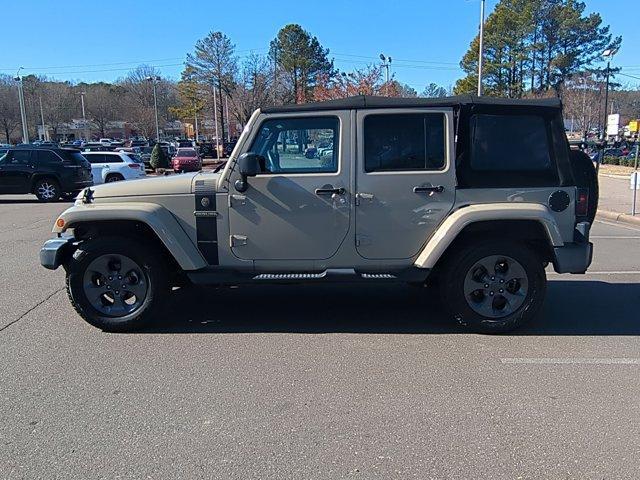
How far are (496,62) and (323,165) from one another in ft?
196

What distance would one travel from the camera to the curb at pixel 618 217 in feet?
41.5

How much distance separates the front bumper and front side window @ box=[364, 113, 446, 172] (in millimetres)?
2869

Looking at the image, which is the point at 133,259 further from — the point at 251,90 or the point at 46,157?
the point at 251,90

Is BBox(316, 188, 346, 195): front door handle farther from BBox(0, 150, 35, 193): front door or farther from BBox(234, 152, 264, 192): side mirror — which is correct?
BBox(0, 150, 35, 193): front door

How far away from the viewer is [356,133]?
4.88 meters

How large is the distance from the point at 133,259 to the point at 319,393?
2.23 metres

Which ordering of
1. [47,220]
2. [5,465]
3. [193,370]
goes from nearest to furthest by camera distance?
[5,465] < [193,370] < [47,220]

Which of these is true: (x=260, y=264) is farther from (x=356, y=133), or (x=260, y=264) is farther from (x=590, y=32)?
(x=590, y=32)

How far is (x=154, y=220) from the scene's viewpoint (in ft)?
15.9

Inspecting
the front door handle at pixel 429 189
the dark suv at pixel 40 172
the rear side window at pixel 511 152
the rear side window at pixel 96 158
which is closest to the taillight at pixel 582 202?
the rear side window at pixel 511 152

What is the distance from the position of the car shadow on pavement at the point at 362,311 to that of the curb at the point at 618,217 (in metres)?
6.78

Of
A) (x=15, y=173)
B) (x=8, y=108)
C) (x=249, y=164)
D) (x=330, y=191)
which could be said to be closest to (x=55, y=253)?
(x=249, y=164)

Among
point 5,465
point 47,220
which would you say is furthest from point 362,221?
point 47,220

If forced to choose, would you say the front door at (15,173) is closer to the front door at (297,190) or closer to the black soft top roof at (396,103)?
the front door at (297,190)
